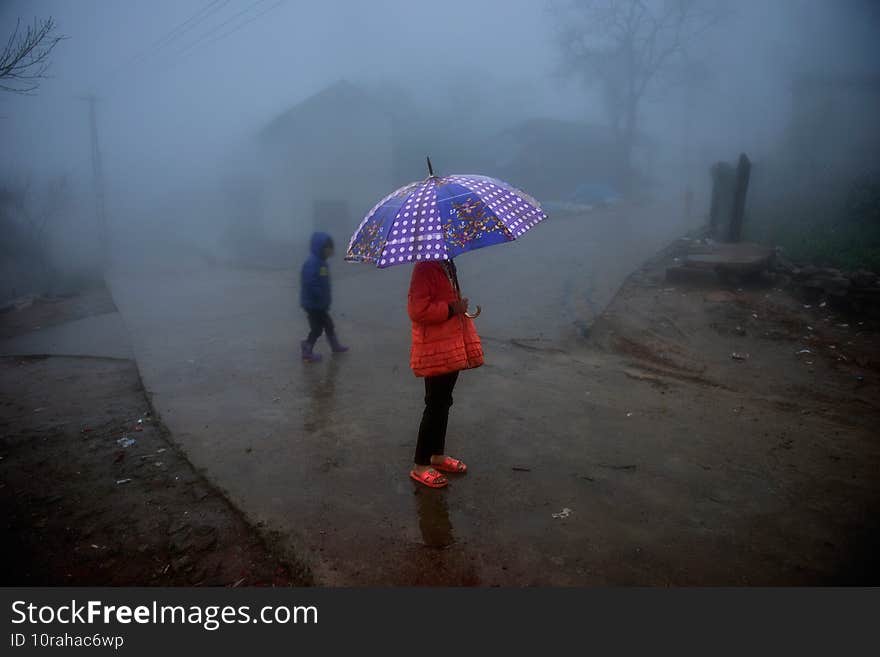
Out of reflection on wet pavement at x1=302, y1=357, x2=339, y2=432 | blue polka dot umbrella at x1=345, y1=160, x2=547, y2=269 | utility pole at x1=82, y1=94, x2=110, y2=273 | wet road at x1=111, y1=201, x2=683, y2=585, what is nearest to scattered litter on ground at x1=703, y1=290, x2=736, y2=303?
wet road at x1=111, y1=201, x2=683, y2=585

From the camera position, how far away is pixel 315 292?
6270mm

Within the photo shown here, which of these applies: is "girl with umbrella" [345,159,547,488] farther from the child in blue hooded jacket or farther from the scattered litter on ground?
the scattered litter on ground

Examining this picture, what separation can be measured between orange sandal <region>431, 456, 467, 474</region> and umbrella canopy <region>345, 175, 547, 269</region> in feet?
4.87

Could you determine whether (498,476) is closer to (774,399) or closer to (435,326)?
(435,326)

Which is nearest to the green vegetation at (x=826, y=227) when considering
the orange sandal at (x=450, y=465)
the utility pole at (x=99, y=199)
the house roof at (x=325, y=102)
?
the orange sandal at (x=450, y=465)

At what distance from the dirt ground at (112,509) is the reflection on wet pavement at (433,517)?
27.3 inches

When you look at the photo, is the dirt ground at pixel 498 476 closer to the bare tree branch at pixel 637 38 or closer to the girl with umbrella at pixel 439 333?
the girl with umbrella at pixel 439 333

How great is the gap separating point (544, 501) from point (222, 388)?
12.2 feet

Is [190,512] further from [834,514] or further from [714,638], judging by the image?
[834,514]

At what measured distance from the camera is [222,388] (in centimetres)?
554

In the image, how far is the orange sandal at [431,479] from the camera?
3.43 meters

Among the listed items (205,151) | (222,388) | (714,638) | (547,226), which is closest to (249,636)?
(714,638)

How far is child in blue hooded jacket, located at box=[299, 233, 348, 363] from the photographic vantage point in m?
6.08

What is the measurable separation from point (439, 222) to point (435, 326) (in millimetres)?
660
